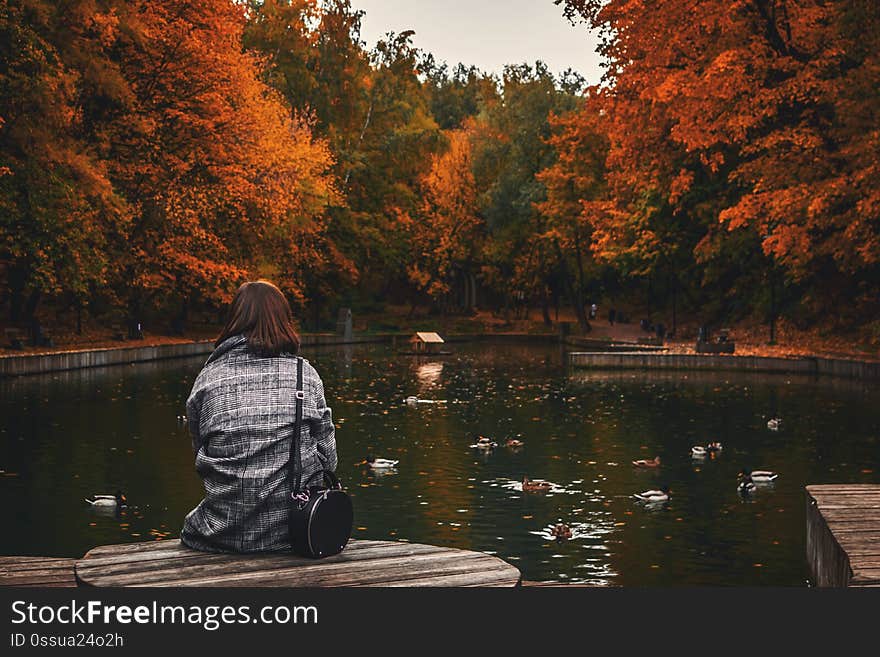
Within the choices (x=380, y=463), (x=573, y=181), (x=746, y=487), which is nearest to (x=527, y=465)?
(x=380, y=463)

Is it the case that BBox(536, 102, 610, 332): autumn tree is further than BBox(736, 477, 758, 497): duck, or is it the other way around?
BBox(536, 102, 610, 332): autumn tree

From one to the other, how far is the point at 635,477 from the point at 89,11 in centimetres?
2919

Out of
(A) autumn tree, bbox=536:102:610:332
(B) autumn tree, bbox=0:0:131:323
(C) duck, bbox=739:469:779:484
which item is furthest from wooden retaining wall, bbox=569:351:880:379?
(A) autumn tree, bbox=536:102:610:332

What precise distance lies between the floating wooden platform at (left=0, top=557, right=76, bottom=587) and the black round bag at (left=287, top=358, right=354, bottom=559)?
1.38 metres

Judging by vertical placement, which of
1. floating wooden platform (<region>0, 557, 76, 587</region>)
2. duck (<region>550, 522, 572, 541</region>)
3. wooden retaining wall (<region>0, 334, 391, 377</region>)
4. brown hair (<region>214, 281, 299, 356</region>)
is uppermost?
brown hair (<region>214, 281, 299, 356</region>)

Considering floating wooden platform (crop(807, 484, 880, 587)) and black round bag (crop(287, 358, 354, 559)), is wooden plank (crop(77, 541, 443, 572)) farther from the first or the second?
floating wooden platform (crop(807, 484, 880, 587))

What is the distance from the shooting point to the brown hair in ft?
22.2

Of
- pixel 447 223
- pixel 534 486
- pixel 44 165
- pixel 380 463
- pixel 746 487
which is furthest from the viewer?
pixel 447 223

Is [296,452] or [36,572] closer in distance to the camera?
[296,452]

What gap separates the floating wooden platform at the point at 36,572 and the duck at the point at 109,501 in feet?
22.8

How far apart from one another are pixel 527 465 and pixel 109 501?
20.8ft

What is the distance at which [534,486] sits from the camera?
16672mm

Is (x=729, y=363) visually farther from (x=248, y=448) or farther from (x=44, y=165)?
(x=248, y=448)

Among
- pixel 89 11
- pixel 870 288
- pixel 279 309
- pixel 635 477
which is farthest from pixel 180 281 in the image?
pixel 279 309
